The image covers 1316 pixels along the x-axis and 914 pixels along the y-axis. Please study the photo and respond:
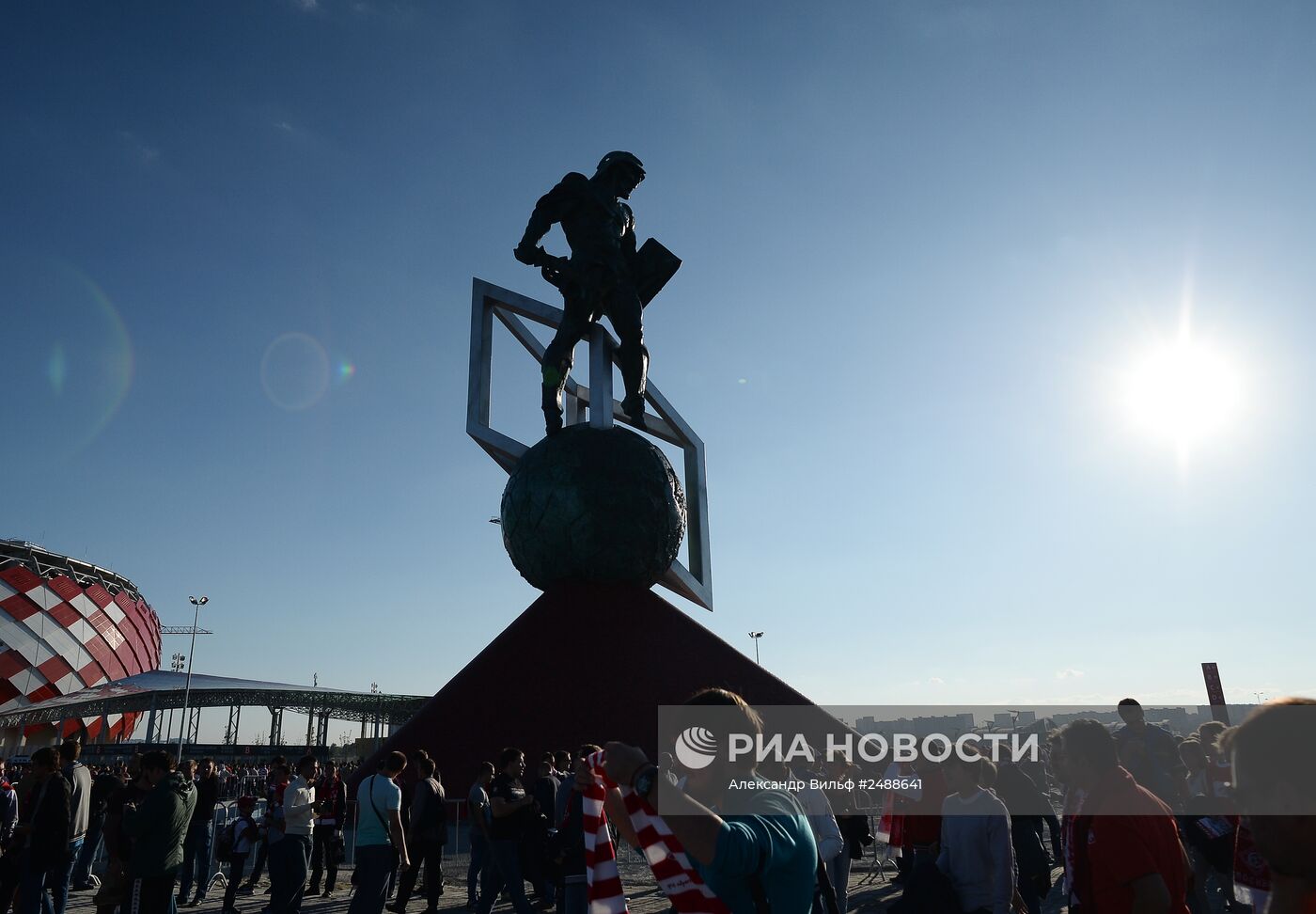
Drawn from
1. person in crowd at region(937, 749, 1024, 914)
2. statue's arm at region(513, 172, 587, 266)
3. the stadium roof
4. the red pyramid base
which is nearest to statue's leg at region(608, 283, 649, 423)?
statue's arm at region(513, 172, 587, 266)

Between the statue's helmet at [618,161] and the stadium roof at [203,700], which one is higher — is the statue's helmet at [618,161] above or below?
above

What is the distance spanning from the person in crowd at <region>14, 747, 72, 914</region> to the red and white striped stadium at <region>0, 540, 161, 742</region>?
47.5 meters

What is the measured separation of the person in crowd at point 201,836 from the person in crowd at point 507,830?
11.0 feet

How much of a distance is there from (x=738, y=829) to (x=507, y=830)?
17.7 ft

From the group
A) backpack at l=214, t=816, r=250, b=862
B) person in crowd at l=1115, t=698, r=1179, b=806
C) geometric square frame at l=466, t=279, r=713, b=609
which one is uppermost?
geometric square frame at l=466, t=279, r=713, b=609

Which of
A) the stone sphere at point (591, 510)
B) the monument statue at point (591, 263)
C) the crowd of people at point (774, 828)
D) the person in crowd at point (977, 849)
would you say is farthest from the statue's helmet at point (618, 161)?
the person in crowd at point (977, 849)

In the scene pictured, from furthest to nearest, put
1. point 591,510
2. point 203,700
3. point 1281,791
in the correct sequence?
point 203,700 < point 591,510 < point 1281,791

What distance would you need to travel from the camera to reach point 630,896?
8875 mm

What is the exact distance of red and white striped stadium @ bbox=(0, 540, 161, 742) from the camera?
47812mm

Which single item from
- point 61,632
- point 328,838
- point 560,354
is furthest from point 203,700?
point 328,838

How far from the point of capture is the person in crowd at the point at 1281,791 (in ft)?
5.98

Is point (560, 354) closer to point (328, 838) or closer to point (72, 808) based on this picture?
point (328, 838)

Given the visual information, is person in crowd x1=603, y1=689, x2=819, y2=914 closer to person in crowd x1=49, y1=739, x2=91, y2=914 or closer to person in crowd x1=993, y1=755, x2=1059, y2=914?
person in crowd x1=993, y1=755, x2=1059, y2=914

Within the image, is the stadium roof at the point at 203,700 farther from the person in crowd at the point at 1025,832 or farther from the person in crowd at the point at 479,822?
the person in crowd at the point at 1025,832
